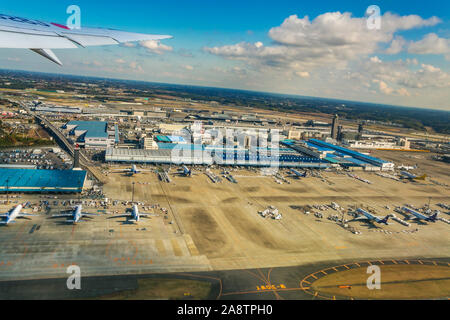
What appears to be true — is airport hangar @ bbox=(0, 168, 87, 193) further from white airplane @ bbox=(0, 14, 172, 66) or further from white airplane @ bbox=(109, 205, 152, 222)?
white airplane @ bbox=(0, 14, 172, 66)

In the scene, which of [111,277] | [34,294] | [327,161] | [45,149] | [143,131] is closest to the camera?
[34,294]

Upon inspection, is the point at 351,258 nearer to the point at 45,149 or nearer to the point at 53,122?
the point at 45,149

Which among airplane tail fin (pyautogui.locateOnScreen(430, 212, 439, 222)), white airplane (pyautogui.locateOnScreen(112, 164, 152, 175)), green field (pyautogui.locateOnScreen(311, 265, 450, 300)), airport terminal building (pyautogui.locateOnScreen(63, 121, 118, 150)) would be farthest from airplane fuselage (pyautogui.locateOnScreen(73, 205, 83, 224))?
airplane tail fin (pyautogui.locateOnScreen(430, 212, 439, 222))

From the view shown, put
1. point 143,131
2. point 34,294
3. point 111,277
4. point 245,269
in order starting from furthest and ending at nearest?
point 143,131, point 245,269, point 111,277, point 34,294

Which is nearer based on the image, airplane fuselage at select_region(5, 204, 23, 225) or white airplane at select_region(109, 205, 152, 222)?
airplane fuselage at select_region(5, 204, 23, 225)

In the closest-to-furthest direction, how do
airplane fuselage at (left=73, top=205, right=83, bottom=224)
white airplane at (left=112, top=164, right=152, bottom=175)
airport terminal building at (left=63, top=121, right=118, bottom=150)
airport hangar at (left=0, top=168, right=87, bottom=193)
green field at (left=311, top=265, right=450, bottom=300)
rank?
green field at (left=311, top=265, right=450, bottom=300) → airplane fuselage at (left=73, top=205, right=83, bottom=224) → airport hangar at (left=0, top=168, right=87, bottom=193) → white airplane at (left=112, top=164, right=152, bottom=175) → airport terminal building at (left=63, top=121, right=118, bottom=150)

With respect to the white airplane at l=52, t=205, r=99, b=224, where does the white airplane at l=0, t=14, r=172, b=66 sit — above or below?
above

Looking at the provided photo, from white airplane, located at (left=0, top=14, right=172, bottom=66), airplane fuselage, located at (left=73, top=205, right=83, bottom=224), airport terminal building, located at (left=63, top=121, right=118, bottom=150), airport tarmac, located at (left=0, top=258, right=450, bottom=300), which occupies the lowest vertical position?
airport tarmac, located at (left=0, top=258, right=450, bottom=300)

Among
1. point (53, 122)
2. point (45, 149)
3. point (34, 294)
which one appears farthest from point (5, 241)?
point (53, 122)
